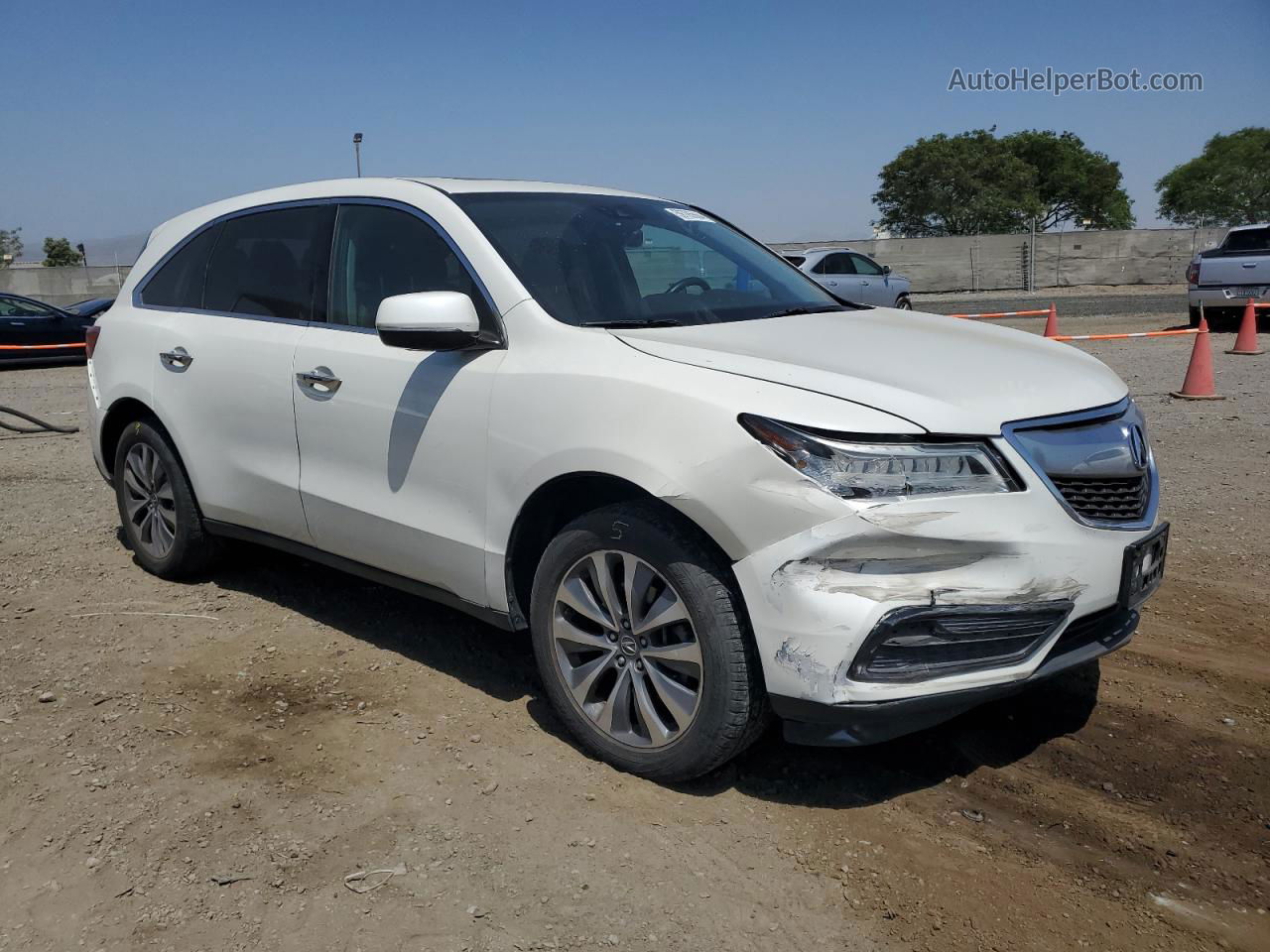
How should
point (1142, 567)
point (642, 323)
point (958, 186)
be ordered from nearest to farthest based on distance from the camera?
point (1142, 567)
point (642, 323)
point (958, 186)

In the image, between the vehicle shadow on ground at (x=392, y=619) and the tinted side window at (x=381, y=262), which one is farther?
the vehicle shadow on ground at (x=392, y=619)

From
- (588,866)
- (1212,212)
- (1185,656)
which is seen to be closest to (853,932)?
(588,866)

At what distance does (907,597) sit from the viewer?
9.34 feet

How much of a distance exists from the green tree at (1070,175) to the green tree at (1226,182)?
571cm

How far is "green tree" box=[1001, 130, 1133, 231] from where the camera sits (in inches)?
3206

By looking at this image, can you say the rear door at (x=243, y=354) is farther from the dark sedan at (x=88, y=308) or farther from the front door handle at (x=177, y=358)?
the dark sedan at (x=88, y=308)

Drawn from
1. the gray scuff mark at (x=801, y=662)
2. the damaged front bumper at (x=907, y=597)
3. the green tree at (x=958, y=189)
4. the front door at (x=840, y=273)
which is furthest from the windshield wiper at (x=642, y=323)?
the green tree at (x=958, y=189)

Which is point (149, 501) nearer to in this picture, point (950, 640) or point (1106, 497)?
point (950, 640)

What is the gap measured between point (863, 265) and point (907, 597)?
62.5ft

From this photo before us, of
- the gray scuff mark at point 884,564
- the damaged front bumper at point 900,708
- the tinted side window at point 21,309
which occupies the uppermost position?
the tinted side window at point 21,309

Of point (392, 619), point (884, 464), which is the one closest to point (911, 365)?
point (884, 464)

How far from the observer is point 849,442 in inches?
113

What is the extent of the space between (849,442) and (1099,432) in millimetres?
869

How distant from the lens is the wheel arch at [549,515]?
328cm
